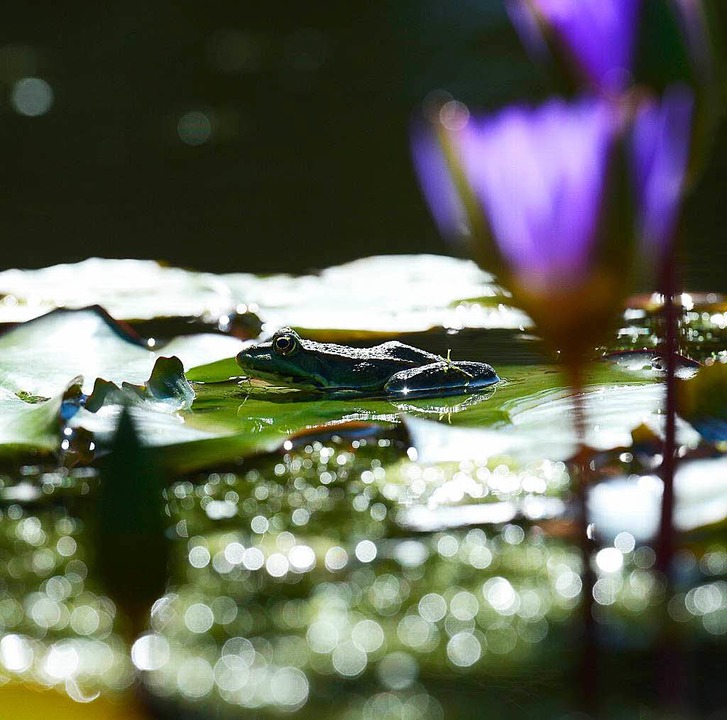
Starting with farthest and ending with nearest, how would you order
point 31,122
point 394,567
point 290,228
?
point 31,122 < point 290,228 < point 394,567

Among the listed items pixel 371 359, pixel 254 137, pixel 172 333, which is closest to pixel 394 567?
pixel 371 359

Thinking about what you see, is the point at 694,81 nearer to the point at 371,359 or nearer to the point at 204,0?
the point at 371,359

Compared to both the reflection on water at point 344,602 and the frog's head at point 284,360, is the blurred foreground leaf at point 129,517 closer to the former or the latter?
the reflection on water at point 344,602

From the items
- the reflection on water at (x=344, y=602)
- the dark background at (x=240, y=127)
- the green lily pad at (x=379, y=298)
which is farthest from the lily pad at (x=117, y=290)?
the reflection on water at (x=344, y=602)

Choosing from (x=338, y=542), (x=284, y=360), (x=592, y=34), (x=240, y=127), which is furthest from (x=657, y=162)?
(x=240, y=127)

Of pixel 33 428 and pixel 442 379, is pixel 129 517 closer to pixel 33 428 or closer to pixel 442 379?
pixel 33 428

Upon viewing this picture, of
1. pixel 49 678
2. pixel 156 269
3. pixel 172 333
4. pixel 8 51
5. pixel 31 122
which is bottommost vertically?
pixel 49 678

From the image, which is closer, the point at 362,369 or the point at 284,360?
the point at 284,360
